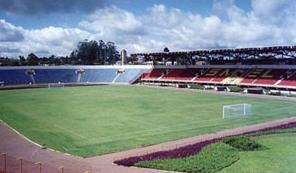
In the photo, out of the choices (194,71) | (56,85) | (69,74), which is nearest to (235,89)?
(194,71)

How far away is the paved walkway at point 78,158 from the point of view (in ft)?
69.2

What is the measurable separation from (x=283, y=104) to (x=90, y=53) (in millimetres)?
114835

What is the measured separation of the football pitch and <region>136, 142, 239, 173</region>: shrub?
16.3 ft

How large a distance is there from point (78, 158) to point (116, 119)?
13.5m

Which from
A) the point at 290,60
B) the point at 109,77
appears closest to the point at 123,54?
the point at 109,77

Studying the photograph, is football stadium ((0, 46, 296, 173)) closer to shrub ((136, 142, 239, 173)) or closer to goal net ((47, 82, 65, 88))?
shrub ((136, 142, 239, 173))

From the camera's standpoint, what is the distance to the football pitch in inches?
1104

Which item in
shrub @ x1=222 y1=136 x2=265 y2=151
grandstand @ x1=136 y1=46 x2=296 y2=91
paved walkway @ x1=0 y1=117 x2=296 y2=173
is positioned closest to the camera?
paved walkway @ x1=0 y1=117 x2=296 y2=173

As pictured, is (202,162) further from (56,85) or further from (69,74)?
(69,74)

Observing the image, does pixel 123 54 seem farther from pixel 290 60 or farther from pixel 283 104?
pixel 283 104

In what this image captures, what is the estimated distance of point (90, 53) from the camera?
15612 centimetres

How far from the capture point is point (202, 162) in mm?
21047

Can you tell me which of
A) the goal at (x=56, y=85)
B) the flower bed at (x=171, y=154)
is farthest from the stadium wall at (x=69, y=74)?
the flower bed at (x=171, y=154)

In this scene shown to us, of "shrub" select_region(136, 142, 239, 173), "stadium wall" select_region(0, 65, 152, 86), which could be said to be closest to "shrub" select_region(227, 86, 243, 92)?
"stadium wall" select_region(0, 65, 152, 86)
